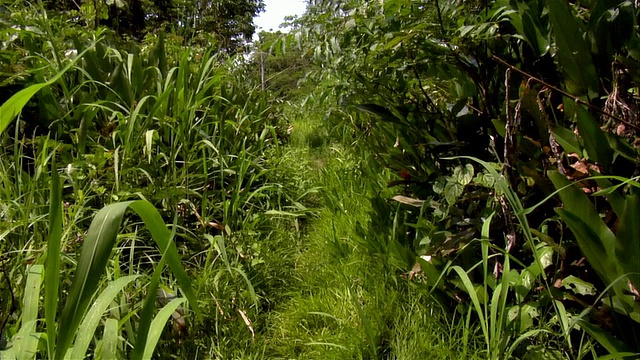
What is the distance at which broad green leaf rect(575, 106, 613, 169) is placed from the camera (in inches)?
37.6

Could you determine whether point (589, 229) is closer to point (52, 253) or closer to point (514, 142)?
point (514, 142)

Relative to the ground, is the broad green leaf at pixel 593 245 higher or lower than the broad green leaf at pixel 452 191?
lower

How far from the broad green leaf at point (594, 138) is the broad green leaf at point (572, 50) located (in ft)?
0.43

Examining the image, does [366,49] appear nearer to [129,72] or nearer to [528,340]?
[528,340]

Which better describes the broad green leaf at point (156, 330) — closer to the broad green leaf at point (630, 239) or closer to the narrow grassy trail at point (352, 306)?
the narrow grassy trail at point (352, 306)

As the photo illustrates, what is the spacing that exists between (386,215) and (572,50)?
883 mm

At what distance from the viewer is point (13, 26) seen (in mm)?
2238

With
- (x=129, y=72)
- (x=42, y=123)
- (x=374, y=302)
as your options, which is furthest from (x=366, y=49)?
(x=42, y=123)

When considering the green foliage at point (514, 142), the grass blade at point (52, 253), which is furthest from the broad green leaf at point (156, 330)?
the green foliage at point (514, 142)

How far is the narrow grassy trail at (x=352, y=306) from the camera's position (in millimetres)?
1276

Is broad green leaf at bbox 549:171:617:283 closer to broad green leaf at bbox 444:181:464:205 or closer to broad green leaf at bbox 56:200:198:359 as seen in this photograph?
broad green leaf at bbox 444:181:464:205

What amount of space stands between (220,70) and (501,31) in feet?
7.76

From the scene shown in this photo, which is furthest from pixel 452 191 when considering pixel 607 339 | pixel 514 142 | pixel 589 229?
pixel 607 339

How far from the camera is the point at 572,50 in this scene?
1.03 metres
